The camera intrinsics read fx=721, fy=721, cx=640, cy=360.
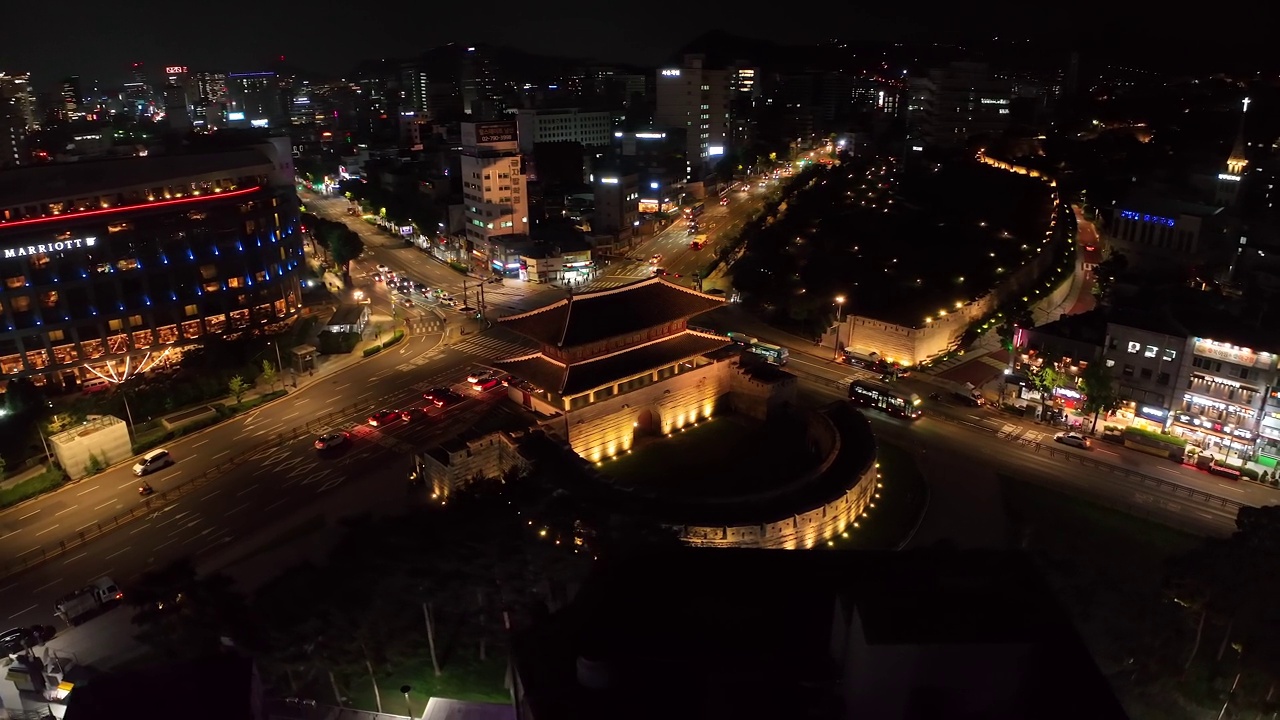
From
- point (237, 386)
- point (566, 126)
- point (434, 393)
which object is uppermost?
point (566, 126)

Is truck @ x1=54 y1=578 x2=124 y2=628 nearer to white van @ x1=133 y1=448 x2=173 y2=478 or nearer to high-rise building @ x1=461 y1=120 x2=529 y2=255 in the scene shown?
white van @ x1=133 y1=448 x2=173 y2=478

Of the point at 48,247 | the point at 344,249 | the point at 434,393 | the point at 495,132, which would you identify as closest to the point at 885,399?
the point at 434,393

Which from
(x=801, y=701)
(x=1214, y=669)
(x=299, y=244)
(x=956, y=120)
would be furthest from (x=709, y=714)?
(x=956, y=120)

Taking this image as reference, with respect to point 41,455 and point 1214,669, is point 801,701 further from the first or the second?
point 41,455

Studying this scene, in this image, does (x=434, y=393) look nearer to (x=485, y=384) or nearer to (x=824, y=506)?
(x=485, y=384)

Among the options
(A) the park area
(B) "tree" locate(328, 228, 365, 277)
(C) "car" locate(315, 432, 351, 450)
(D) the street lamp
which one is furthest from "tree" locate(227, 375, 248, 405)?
(A) the park area

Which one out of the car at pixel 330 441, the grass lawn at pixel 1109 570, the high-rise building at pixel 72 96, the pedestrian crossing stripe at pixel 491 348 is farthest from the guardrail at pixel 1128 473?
the high-rise building at pixel 72 96

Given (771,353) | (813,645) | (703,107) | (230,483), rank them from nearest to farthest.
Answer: (813,645) → (230,483) → (771,353) → (703,107)
